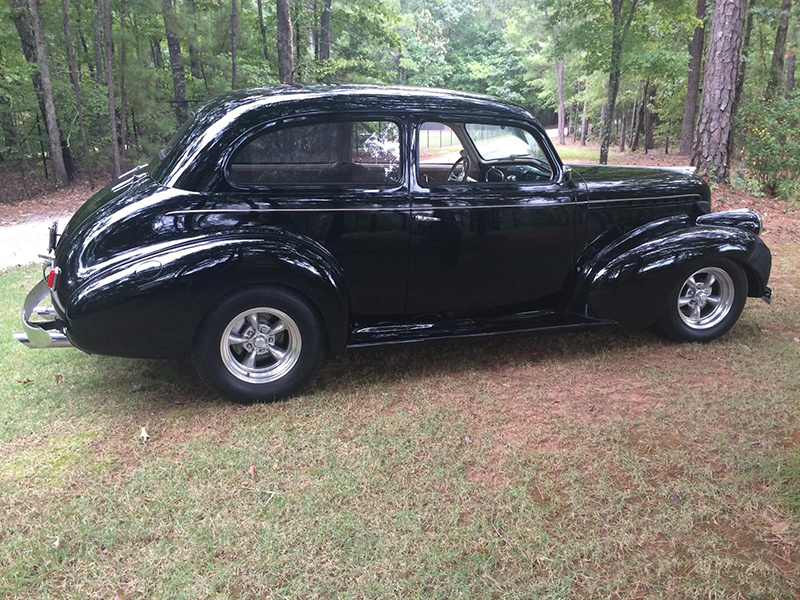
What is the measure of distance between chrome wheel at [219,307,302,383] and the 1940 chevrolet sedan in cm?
1

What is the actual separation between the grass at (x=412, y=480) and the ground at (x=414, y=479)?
0.04ft

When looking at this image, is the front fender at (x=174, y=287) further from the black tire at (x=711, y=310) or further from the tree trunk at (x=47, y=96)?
the tree trunk at (x=47, y=96)

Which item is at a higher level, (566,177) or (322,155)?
(322,155)

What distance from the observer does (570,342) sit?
4.69 meters

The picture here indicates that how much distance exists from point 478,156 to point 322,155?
1.26 m

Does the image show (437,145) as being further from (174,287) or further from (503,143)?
(174,287)

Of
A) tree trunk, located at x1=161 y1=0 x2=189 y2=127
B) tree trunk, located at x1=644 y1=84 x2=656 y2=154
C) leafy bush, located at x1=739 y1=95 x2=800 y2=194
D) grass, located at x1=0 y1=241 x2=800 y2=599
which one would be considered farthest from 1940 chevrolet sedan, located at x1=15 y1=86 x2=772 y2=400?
tree trunk, located at x1=644 y1=84 x2=656 y2=154

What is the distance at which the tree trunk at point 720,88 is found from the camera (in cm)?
928

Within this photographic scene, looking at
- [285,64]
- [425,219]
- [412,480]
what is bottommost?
[412,480]

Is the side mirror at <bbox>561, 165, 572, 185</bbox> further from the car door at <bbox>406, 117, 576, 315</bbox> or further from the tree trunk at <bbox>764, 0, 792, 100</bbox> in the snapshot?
the tree trunk at <bbox>764, 0, 792, 100</bbox>

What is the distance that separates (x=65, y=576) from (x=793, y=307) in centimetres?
597

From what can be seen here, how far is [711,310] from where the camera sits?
4.64 meters

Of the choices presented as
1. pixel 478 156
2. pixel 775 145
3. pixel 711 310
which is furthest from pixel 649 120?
pixel 478 156

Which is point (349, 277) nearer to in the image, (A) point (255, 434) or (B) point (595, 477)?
(A) point (255, 434)
